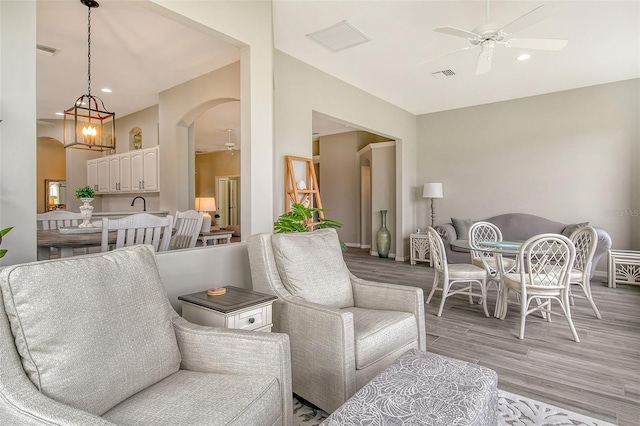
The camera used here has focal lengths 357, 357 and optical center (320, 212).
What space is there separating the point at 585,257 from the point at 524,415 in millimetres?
2375

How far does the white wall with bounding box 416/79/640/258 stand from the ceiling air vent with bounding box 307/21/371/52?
367cm

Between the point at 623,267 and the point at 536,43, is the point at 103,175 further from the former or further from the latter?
the point at 623,267

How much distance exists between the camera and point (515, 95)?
6043 mm

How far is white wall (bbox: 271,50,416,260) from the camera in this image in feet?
13.9

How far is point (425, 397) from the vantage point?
1.33 m

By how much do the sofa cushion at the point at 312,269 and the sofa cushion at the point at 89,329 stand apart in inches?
34.9

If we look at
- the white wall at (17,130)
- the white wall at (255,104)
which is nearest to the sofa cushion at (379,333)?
the white wall at (255,104)

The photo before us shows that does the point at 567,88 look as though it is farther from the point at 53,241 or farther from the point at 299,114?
the point at 53,241

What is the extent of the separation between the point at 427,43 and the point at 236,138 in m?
6.46

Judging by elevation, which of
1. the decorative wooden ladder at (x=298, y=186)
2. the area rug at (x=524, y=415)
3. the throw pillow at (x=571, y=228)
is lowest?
the area rug at (x=524, y=415)

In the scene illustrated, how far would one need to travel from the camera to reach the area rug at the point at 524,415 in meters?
1.90

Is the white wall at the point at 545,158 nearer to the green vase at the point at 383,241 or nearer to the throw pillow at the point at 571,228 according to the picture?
the throw pillow at the point at 571,228

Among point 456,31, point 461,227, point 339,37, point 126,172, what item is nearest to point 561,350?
point 456,31

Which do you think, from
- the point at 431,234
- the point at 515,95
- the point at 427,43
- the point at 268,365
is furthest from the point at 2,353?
the point at 515,95
